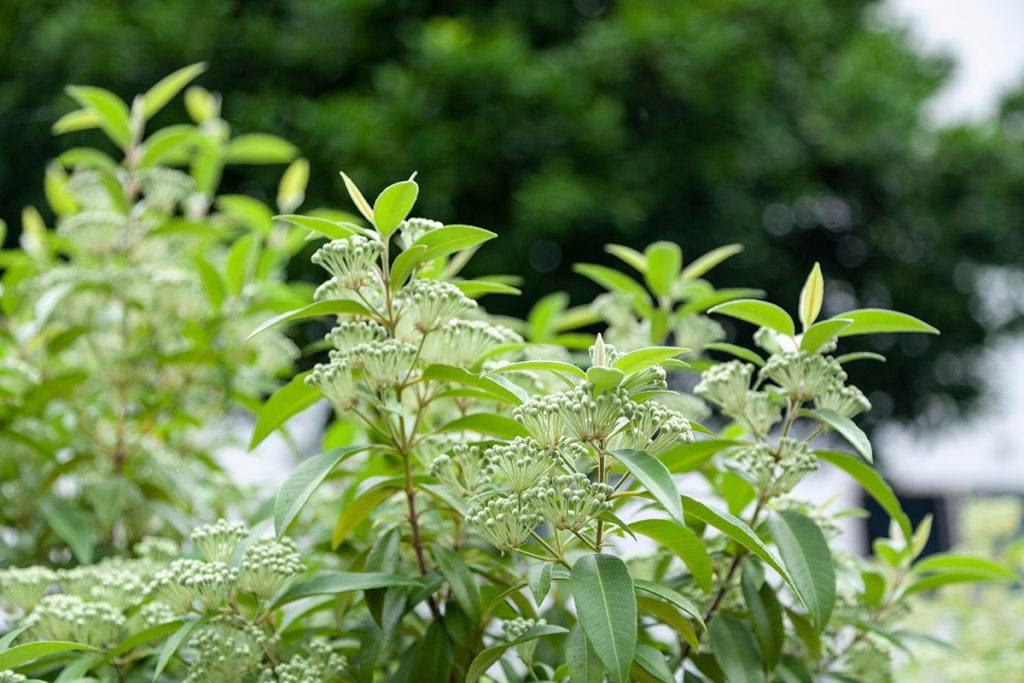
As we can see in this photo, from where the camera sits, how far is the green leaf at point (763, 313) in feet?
2.51

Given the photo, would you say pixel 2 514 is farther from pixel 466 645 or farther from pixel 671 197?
pixel 671 197

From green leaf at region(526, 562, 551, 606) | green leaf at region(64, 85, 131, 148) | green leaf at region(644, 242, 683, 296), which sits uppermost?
green leaf at region(64, 85, 131, 148)

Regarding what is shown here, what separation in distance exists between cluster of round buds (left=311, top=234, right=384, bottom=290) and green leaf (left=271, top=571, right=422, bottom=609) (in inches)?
10.3

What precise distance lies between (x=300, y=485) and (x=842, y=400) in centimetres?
50

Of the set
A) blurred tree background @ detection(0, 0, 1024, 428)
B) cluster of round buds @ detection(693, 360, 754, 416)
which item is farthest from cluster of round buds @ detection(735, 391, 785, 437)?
blurred tree background @ detection(0, 0, 1024, 428)

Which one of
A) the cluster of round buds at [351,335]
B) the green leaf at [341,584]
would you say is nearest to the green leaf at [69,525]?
the green leaf at [341,584]

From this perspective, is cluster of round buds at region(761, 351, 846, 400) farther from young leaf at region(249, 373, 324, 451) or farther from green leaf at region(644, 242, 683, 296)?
young leaf at region(249, 373, 324, 451)

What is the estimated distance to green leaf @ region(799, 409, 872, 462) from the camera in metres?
0.68

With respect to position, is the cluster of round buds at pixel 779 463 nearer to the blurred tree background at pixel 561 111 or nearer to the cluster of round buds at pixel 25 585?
the cluster of round buds at pixel 25 585

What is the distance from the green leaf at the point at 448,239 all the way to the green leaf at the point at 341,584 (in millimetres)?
288

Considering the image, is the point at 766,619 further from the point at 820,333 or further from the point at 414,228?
the point at 414,228

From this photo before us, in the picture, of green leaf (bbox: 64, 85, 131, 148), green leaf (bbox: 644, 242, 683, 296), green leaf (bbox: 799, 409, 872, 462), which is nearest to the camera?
green leaf (bbox: 799, 409, 872, 462)

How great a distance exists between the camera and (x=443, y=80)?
411cm

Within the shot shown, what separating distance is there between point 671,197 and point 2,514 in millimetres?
3905
